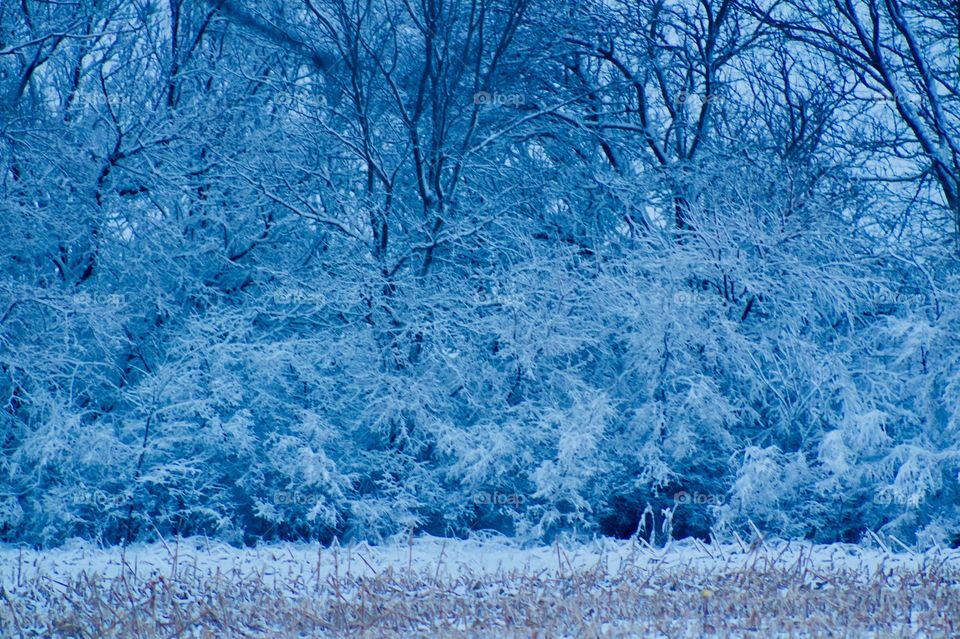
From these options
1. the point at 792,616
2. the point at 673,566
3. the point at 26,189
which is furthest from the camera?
the point at 26,189

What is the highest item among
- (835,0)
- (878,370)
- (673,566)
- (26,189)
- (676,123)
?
(835,0)

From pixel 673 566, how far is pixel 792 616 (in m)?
1.35

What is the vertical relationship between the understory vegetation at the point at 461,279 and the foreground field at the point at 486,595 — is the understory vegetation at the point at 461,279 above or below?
above

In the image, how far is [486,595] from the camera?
621 centimetres

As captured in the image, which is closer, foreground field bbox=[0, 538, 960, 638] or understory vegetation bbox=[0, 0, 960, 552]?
foreground field bbox=[0, 538, 960, 638]

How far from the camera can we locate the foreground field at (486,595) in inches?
211

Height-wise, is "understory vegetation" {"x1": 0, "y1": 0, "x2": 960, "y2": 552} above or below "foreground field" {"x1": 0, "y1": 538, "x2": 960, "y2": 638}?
above

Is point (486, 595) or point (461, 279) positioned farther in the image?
point (461, 279)

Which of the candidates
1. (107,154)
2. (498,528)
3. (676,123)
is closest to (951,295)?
(676,123)

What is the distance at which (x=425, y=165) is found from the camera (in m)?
10.2

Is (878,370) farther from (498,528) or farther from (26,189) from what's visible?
(26,189)

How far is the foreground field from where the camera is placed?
5371 mm

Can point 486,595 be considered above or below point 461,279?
below

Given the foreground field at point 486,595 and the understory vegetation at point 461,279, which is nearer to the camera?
the foreground field at point 486,595
